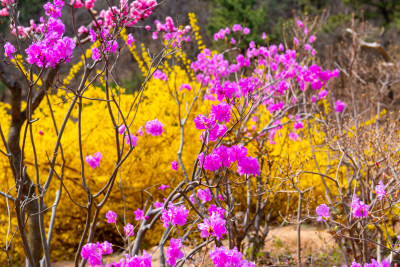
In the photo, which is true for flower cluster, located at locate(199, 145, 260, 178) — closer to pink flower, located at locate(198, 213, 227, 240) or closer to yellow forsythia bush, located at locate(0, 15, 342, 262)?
pink flower, located at locate(198, 213, 227, 240)

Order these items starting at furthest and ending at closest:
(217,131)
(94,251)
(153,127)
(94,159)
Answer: (94,159) < (153,127) < (94,251) < (217,131)

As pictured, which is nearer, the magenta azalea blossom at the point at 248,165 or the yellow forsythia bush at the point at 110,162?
the magenta azalea blossom at the point at 248,165

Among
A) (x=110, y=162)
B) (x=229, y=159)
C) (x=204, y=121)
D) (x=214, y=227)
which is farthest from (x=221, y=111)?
(x=110, y=162)

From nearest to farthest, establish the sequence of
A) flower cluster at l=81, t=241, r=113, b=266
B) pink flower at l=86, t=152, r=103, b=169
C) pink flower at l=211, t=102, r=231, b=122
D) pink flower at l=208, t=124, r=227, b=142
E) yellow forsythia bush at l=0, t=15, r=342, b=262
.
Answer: pink flower at l=211, t=102, r=231, b=122
pink flower at l=208, t=124, r=227, b=142
flower cluster at l=81, t=241, r=113, b=266
pink flower at l=86, t=152, r=103, b=169
yellow forsythia bush at l=0, t=15, r=342, b=262

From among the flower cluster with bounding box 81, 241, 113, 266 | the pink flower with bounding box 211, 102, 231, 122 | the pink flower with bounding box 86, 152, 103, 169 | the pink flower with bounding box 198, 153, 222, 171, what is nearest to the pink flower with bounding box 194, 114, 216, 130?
the pink flower with bounding box 211, 102, 231, 122

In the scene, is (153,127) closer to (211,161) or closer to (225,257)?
(211,161)

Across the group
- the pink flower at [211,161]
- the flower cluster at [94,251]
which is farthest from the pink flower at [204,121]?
the flower cluster at [94,251]

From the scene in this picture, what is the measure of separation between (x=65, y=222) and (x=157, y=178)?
1.32m

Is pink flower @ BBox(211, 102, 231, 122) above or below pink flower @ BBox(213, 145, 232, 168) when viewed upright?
above

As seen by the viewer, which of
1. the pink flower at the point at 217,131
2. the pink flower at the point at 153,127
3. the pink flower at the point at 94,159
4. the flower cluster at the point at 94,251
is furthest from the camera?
the pink flower at the point at 94,159

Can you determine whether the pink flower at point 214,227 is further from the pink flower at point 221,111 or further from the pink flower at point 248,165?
the pink flower at point 221,111

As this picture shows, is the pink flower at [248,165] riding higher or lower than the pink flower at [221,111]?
lower

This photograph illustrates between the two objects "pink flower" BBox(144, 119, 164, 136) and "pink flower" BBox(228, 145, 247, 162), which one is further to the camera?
"pink flower" BBox(144, 119, 164, 136)

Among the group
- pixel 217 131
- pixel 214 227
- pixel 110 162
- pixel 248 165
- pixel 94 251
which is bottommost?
pixel 94 251
